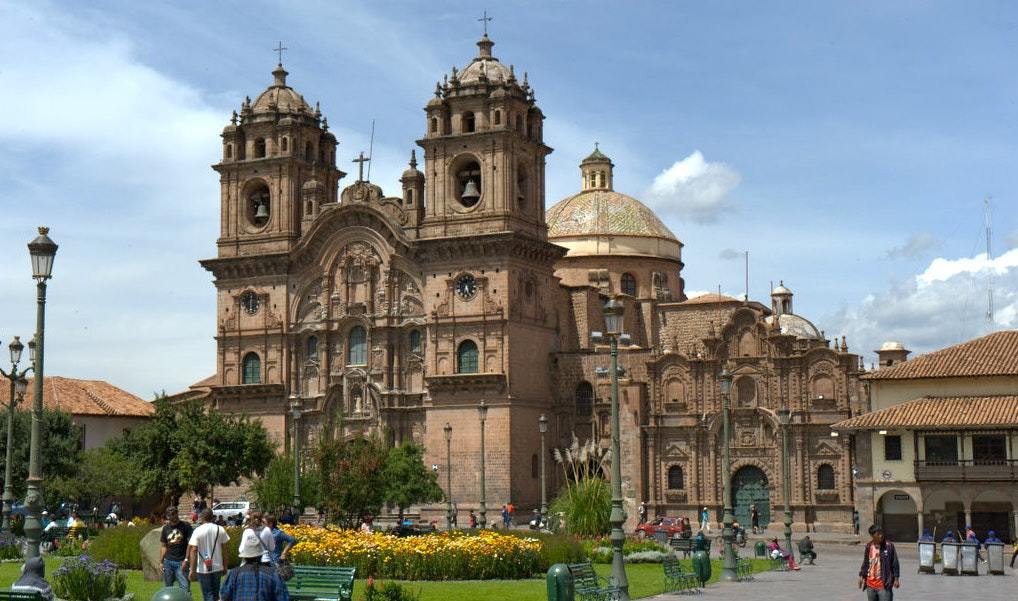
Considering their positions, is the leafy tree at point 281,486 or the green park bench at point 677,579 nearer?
the green park bench at point 677,579

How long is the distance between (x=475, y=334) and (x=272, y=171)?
47.4 ft

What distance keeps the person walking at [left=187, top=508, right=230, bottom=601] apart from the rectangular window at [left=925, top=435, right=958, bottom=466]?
3656 cm

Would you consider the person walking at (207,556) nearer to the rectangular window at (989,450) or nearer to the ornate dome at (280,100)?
the rectangular window at (989,450)

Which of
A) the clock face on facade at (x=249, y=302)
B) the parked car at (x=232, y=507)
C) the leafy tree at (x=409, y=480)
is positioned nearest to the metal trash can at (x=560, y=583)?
the leafy tree at (x=409, y=480)

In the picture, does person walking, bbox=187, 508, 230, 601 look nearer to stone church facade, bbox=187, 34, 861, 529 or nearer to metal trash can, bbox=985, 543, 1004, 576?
metal trash can, bbox=985, 543, 1004, 576

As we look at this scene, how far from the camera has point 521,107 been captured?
65250 mm

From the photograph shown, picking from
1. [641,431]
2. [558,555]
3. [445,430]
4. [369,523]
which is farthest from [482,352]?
[558,555]

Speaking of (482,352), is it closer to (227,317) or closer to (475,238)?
(475,238)

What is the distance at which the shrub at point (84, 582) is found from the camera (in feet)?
74.4

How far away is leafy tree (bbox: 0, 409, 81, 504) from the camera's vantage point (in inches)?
2410

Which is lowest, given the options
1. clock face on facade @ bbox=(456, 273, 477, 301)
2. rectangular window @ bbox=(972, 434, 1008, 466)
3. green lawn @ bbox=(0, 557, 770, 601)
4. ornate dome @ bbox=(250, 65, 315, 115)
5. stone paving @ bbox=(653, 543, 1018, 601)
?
stone paving @ bbox=(653, 543, 1018, 601)

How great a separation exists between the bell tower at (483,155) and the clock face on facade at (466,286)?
6.93 feet

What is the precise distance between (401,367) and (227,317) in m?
10.1

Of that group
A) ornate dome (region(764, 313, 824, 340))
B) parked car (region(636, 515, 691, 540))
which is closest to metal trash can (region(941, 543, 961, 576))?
parked car (region(636, 515, 691, 540))
